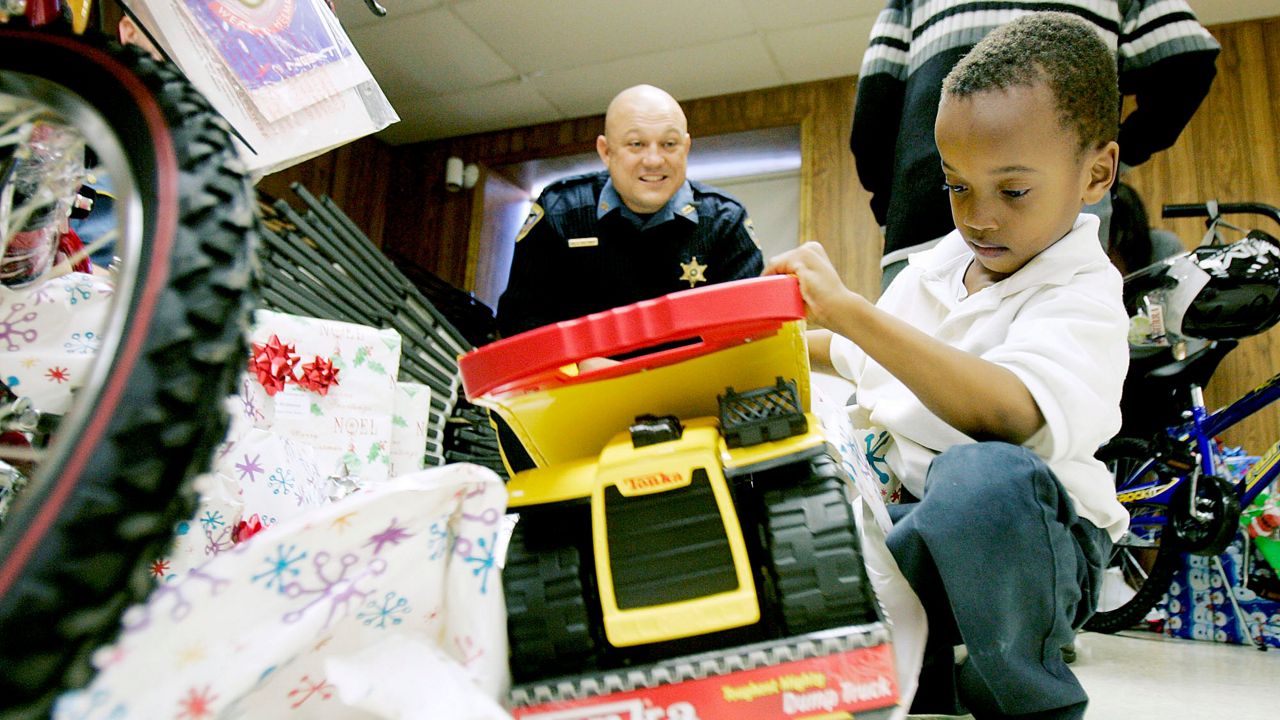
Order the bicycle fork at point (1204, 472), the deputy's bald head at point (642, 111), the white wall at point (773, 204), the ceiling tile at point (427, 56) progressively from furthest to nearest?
the white wall at point (773, 204), the ceiling tile at point (427, 56), the bicycle fork at point (1204, 472), the deputy's bald head at point (642, 111)

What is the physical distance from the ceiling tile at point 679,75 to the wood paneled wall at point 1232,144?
133cm

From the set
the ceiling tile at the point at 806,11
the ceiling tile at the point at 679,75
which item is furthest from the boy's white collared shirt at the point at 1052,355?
the ceiling tile at the point at 679,75

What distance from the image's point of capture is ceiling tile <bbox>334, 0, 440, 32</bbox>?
2.61m

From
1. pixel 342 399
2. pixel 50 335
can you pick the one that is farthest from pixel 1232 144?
pixel 50 335

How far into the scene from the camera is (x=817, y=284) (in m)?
0.58

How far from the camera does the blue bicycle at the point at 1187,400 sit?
1.57 metres

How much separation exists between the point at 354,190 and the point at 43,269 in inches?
122

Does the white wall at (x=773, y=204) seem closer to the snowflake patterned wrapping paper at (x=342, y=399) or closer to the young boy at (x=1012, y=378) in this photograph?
the snowflake patterned wrapping paper at (x=342, y=399)

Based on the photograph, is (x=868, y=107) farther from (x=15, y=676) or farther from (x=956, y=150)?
(x=15, y=676)

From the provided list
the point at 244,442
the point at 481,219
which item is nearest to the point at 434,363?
the point at 244,442

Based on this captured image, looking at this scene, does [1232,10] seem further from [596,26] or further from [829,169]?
[596,26]

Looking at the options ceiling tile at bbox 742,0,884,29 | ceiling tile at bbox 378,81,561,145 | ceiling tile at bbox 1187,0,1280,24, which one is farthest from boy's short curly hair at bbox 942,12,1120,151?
ceiling tile at bbox 378,81,561,145

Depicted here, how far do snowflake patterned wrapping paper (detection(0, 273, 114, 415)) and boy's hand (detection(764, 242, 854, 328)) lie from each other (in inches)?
22.3

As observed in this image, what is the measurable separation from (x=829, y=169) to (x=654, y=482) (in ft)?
9.00
